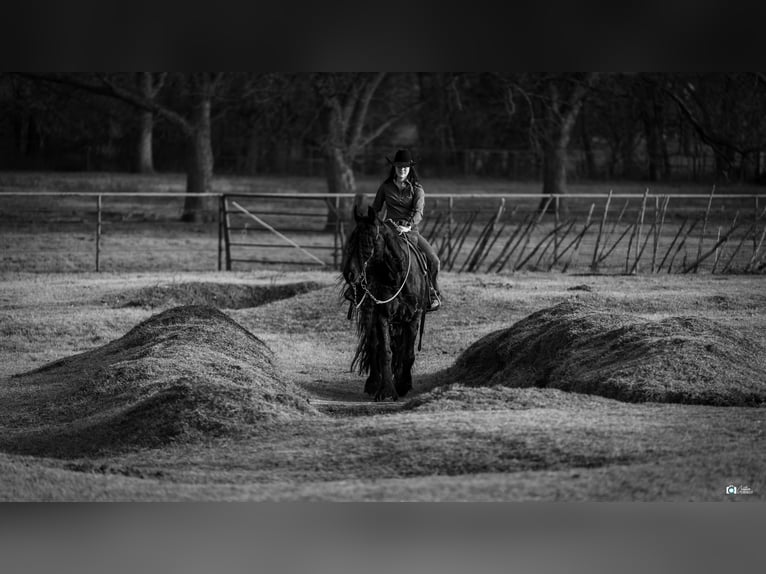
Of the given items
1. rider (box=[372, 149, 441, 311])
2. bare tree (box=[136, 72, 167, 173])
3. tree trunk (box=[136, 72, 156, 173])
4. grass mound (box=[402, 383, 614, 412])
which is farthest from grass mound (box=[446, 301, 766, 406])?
tree trunk (box=[136, 72, 156, 173])

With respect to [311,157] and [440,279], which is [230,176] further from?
[440,279]

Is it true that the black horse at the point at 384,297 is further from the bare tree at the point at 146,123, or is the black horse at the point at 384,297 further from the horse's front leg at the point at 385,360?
the bare tree at the point at 146,123

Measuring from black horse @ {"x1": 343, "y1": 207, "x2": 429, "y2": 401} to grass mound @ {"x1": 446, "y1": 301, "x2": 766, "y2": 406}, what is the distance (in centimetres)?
85

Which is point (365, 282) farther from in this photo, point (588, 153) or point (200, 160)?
point (588, 153)

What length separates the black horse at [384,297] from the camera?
11453mm

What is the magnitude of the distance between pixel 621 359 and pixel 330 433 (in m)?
3.39

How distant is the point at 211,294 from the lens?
18312mm

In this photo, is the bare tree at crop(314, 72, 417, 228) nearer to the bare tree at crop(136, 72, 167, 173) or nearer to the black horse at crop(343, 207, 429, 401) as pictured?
the bare tree at crop(136, 72, 167, 173)

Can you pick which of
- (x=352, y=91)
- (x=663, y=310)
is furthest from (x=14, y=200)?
(x=663, y=310)

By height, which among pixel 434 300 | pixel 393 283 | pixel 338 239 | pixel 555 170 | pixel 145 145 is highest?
pixel 145 145

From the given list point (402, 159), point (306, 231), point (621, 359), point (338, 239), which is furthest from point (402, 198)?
point (338, 239)

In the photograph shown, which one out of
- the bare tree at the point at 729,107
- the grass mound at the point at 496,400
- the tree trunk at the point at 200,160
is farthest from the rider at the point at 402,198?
the tree trunk at the point at 200,160

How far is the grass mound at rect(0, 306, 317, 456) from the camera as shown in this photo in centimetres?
961

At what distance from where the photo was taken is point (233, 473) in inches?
330
